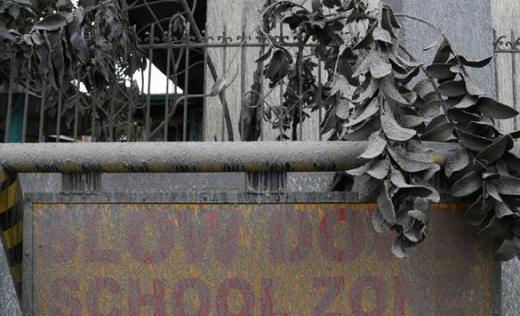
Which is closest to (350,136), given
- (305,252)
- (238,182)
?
(305,252)

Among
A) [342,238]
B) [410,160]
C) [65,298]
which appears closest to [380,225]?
[410,160]

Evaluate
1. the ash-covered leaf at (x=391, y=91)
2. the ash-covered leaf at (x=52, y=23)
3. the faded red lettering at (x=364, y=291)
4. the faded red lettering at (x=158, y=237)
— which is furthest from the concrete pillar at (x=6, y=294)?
the ash-covered leaf at (x=391, y=91)

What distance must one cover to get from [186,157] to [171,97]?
4.52 meters

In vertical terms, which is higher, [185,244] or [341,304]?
[185,244]

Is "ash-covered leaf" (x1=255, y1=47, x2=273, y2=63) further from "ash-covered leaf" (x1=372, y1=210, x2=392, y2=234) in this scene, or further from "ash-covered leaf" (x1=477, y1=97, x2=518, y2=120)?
"ash-covered leaf" (x1=372, y1=210, x2=392, y2=234)

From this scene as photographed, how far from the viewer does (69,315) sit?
3322 millimetres

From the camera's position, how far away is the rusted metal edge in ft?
10.5

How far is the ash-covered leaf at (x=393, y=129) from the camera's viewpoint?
9.38ft

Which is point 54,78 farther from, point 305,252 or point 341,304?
point 341,304

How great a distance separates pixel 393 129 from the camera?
9.52 feet

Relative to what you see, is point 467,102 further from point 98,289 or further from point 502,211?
point 98,289

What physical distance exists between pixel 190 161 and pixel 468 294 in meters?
1.46

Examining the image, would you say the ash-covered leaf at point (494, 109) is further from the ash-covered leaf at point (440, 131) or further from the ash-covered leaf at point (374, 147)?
the ash-covered leaf at point (374, 147)

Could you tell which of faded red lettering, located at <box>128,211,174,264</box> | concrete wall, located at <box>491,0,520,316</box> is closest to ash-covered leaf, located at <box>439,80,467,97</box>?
faded red lettering, located at <box>128,211,174,264</box>
